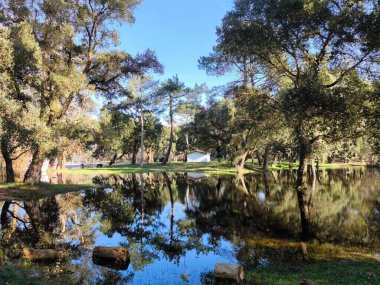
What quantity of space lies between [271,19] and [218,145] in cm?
5316

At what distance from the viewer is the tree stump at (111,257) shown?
9.72m

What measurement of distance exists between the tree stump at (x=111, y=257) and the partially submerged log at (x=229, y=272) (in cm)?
297

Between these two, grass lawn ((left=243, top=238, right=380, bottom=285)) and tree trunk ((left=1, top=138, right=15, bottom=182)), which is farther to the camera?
tree trunk ((left=1, top=138, right=15, bottom=182))

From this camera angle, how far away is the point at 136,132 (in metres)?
75.3

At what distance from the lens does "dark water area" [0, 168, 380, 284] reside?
31.0ft

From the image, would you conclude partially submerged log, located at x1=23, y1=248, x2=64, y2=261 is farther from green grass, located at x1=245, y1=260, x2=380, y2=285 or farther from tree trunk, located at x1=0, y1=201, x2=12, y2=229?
green grass, located at x1=245, y1=260, x2=380, y2=285

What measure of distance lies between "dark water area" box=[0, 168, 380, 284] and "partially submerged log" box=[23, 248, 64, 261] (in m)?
0.35

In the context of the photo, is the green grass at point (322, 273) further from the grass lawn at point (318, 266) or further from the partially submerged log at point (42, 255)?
the partially submerged log at point (42, 255)

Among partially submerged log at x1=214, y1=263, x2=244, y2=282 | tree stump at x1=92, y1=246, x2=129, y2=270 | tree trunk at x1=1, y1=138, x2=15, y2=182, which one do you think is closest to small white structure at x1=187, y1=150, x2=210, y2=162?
tree trunk at x1=1, y1=138, x2=15, y2=182

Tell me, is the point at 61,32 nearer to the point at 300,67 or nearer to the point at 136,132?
the point at 300,67

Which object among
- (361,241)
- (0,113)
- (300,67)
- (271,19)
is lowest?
(361,241)

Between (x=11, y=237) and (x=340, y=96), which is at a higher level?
(x=340, y=96)

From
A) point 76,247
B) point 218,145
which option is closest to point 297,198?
point 76,247

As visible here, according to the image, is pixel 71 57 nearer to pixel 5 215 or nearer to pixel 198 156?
pixel 5 215
